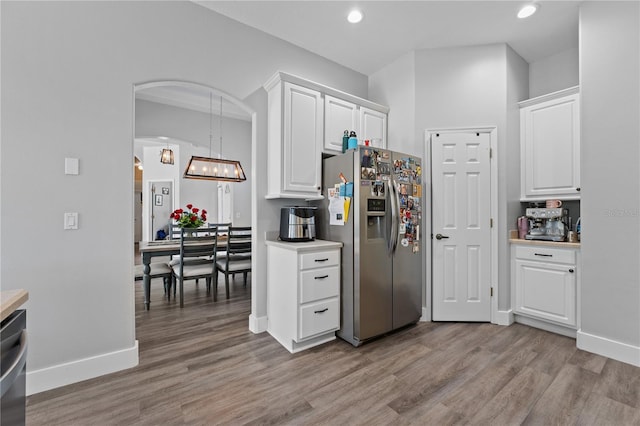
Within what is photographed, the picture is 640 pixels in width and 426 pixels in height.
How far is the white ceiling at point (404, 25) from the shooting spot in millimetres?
2629

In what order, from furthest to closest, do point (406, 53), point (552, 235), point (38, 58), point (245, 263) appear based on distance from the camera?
point (245, 263)
point (406, 53)
point (552, 235)
point (38, 58)

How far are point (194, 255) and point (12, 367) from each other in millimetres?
2976

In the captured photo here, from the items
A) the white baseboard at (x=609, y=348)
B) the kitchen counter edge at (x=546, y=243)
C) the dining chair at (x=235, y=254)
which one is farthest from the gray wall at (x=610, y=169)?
the dining chair at (x=235, y=254)

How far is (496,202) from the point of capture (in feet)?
10.2

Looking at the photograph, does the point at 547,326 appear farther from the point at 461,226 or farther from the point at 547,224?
the point at 461,226

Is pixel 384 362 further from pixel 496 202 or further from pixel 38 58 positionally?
pixel 38 58

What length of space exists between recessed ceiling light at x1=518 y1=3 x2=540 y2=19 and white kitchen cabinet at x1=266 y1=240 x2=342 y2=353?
2775 millimetres

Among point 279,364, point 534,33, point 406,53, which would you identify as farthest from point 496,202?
point 279,364

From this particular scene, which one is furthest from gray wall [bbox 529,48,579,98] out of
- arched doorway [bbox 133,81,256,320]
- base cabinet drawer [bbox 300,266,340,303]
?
arched doorway [bbox 133,81,256,320]

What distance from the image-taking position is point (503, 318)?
122 inches

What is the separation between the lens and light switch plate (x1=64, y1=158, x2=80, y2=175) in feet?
6.62

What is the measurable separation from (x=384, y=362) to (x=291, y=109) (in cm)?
240

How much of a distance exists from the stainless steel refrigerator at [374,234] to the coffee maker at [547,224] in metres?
1.26

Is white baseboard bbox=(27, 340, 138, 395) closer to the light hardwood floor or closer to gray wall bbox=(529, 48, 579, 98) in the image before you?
the light hardwood floor
